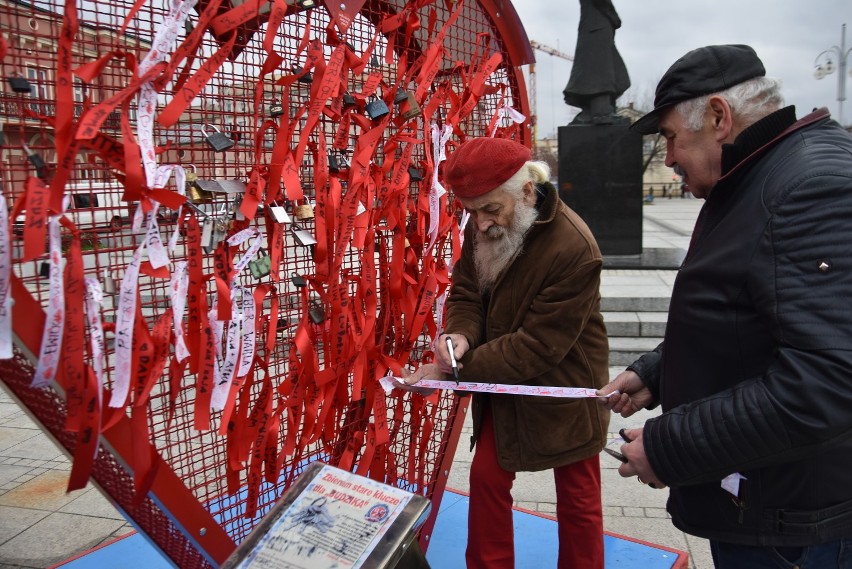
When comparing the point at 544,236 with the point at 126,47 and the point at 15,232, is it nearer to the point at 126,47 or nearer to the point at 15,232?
the point at 126,47

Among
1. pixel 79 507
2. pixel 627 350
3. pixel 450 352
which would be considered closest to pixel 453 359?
pixel 450 352

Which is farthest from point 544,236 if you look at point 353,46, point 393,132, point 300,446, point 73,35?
point 73,35

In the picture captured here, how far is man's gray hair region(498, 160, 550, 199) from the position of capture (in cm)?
224

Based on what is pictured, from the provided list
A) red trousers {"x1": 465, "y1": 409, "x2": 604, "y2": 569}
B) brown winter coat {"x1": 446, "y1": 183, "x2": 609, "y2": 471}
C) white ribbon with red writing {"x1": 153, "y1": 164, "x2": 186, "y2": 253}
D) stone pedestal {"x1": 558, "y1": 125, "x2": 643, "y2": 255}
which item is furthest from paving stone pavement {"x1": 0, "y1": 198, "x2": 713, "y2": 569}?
stone pedestal {"x1": 558, "y1": 125, "x2": 643, "y2": 255}

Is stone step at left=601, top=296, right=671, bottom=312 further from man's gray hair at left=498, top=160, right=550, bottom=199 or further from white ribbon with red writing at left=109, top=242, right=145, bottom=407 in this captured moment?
white ribbon with red writing at left=109, top=242, right=145, bottom=407

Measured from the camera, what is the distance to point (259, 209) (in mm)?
1883

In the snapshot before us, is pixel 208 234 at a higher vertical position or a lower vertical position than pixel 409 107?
lower

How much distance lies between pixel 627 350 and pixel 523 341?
4.30 metres

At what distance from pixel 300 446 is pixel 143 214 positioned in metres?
0.90

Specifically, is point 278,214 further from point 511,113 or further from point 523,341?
point 511,113

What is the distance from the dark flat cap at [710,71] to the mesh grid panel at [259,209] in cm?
95

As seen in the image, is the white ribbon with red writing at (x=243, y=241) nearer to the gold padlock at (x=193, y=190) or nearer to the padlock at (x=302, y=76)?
the gold padlock at (x=193, y=190)

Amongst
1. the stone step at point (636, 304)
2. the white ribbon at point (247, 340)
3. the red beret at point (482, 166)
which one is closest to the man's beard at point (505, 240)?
the red beret at point (482, 166)

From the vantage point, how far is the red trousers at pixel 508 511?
7.80 ft
